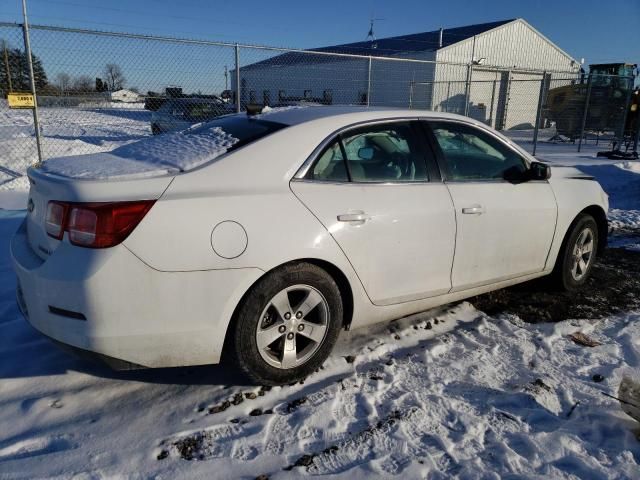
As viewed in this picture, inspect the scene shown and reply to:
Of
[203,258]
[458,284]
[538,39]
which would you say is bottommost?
[458,284]

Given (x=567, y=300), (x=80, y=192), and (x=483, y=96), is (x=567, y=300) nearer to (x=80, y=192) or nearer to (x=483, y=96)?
(x=80, y=192)

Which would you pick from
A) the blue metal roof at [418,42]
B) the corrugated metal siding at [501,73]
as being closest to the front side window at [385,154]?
the corrugated metal siding at [501,73]

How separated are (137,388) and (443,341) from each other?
6.56ft

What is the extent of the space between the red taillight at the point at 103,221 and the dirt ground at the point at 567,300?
2.90 m

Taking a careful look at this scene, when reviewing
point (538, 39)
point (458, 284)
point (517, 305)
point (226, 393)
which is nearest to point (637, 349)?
point (517, 305)

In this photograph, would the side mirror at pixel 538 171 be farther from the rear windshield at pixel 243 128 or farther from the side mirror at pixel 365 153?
the rear windshield at pixel 243 128

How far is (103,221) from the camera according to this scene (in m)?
2.34

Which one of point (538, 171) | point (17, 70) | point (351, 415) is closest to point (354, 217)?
point (351, 415)

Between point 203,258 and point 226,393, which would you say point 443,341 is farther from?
point 203,258

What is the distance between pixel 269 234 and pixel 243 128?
3.10 feet

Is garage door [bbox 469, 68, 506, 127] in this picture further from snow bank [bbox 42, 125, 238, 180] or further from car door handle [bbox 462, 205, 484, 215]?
snow bank [bbox 42, 125, 238, 180]

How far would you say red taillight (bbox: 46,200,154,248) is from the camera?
2336 mm

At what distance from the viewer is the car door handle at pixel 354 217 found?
287cm

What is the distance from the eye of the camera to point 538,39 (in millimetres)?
33656
